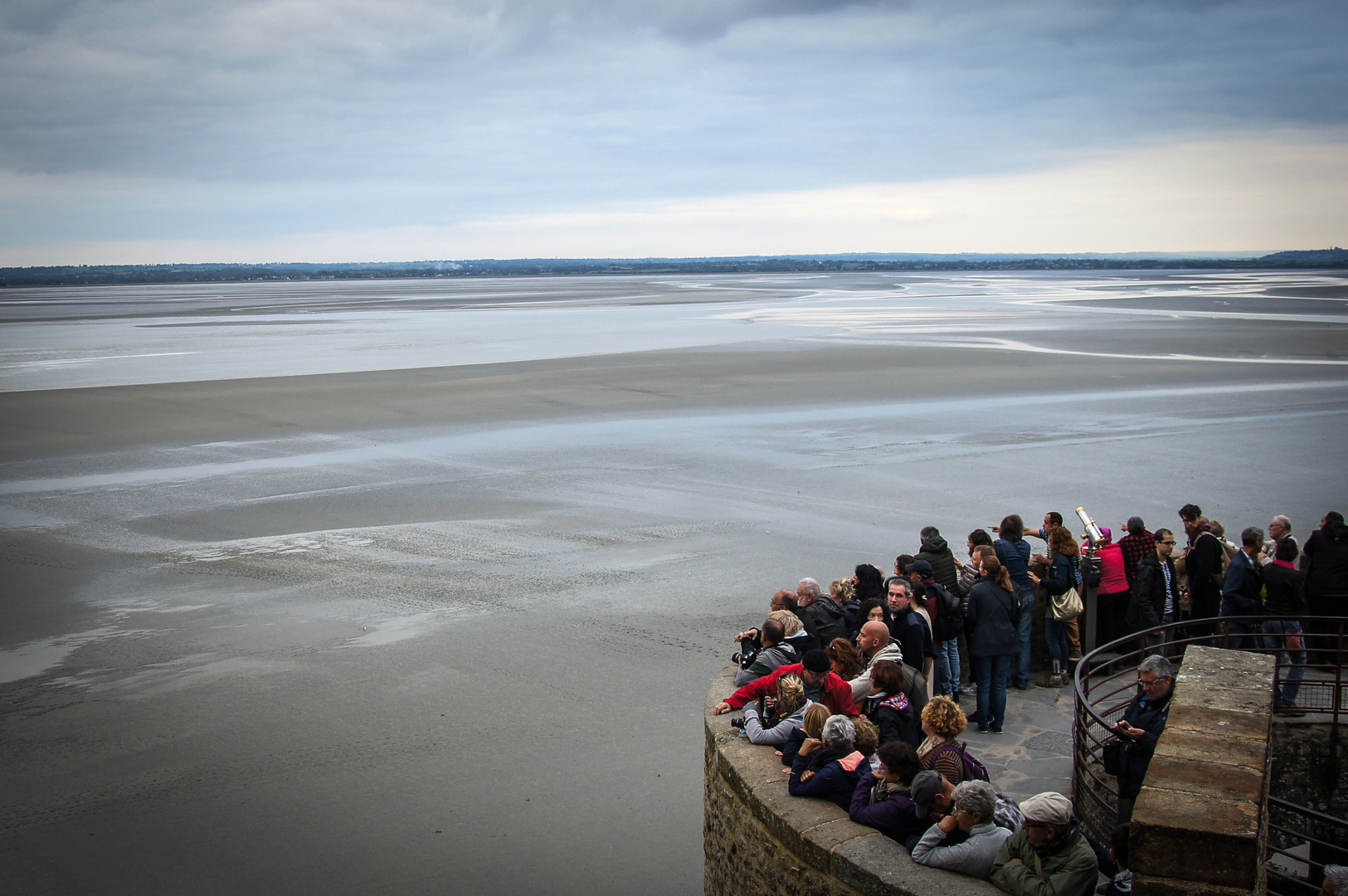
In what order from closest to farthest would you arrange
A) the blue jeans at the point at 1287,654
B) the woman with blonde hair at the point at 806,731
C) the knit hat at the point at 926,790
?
the knit hat at the point at 926,790 < the woman with blonde hair at the point at 806,731 < the blue jeans at the point at 1287,654

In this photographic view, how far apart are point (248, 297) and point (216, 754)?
12323 cm

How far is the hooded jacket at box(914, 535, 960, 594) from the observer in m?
9.03

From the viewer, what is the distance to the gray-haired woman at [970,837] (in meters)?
4.75

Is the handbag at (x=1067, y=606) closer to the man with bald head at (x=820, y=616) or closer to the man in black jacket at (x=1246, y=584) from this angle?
the man in black jacket at (x=1246, y=584)

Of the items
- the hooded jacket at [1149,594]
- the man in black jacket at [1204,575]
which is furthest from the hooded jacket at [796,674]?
the man in black jacket at [1204,575]

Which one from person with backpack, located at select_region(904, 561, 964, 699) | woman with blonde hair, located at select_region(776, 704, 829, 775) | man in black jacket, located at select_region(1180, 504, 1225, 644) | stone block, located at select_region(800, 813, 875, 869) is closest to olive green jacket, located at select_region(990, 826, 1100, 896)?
stone block, located at select_region(800, 813, 875, 869)

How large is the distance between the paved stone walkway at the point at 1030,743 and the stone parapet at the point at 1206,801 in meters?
1.43

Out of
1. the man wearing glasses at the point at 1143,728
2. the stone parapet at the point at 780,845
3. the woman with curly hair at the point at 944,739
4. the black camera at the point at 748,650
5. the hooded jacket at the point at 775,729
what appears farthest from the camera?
the black camera at the point at 748,650

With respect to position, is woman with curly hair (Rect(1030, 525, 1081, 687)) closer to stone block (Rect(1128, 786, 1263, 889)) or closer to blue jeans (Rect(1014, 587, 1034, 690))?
blue jeans (Rect(1014, 587, 1034, 690))

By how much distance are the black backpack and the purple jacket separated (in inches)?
122

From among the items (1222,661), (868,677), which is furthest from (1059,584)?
(868,677)

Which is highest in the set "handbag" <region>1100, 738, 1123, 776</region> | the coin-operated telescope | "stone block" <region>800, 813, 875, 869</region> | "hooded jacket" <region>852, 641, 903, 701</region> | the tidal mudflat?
the coin-operated telescope

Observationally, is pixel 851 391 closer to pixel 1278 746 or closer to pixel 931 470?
pixel 931 470

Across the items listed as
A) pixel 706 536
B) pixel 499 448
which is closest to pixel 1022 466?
pixel 706 536
